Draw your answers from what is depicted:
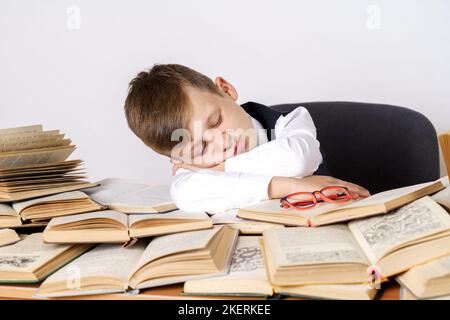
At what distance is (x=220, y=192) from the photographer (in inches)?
54.9

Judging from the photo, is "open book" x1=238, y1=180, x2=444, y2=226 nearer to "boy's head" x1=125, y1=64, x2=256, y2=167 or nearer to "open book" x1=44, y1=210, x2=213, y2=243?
"open book" x1=44, y1=210, x2=213, y2=243

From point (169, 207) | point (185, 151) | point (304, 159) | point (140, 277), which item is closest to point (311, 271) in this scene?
point (140, 277)

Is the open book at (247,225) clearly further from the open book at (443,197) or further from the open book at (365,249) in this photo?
the open book at (443,197)

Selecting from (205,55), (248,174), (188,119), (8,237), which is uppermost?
(205,55)

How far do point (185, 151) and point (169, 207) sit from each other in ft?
1.14

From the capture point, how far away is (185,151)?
5.44 feet

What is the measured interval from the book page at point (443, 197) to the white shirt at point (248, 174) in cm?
41

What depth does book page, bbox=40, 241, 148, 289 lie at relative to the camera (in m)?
0.99

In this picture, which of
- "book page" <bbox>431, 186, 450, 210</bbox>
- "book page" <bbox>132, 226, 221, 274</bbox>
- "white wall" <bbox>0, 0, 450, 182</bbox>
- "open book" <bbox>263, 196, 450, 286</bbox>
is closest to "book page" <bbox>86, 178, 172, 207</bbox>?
"book page" <bbox>132, 226, 221, 274</bbox>

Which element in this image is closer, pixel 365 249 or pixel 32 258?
pixel 365 249

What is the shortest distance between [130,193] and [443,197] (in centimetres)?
81

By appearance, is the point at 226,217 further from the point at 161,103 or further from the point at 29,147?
the point at 29,147

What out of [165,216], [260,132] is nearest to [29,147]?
[165,216]
